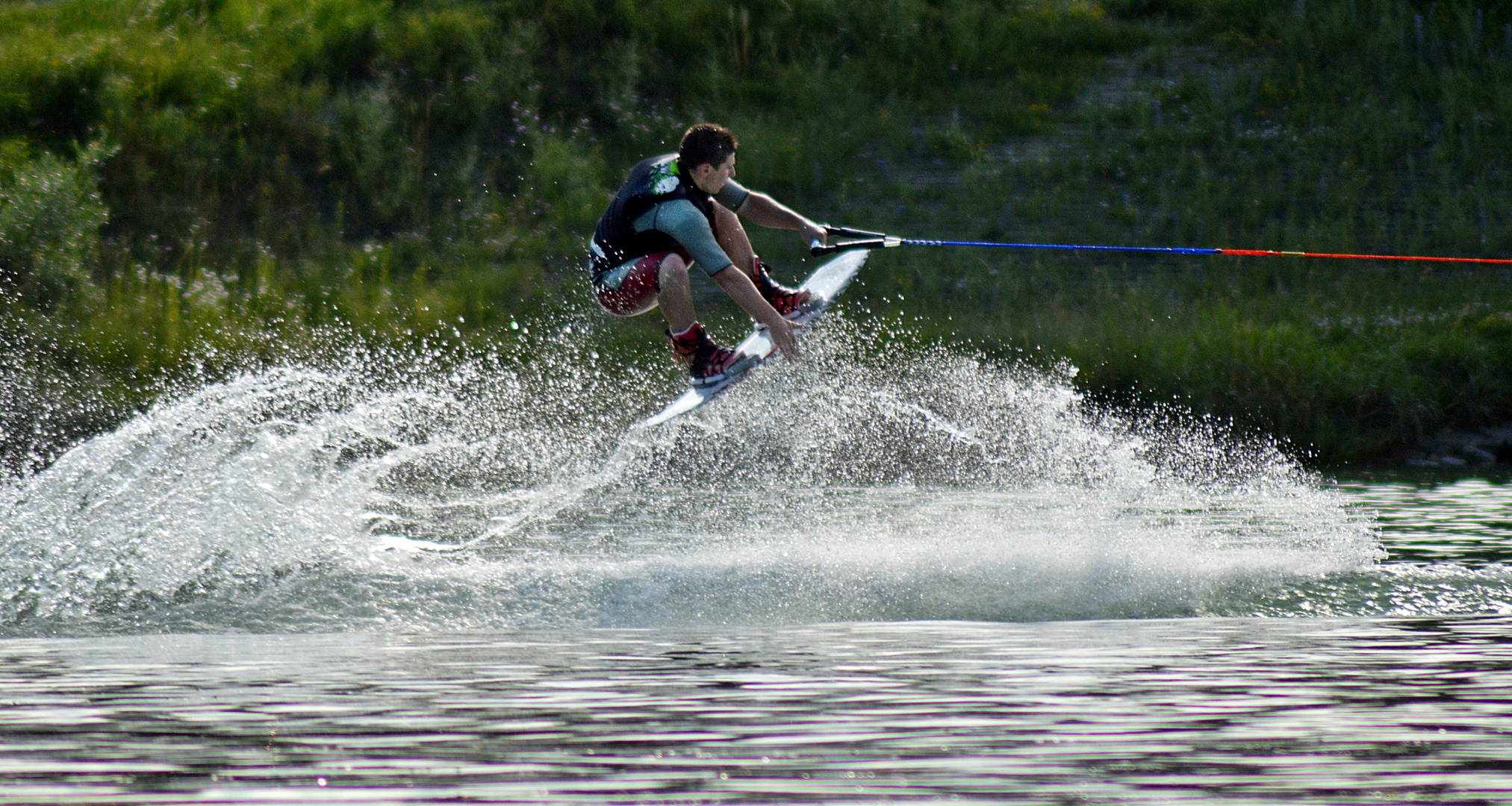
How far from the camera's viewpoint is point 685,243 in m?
8.80

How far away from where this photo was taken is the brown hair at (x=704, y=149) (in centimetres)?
894

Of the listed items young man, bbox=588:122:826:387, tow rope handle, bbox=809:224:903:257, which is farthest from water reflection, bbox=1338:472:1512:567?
young man, bbox=588:122:826:387

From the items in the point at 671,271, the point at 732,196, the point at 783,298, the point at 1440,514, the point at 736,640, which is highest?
the point at 732,196

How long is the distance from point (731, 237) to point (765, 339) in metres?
0.70

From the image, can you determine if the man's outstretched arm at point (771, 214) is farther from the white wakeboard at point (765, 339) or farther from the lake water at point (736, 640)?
the lake water at point (736, 640)

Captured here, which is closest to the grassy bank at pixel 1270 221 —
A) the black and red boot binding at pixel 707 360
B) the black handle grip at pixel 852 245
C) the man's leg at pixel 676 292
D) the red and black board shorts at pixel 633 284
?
the black handle grip at pixel 852 245

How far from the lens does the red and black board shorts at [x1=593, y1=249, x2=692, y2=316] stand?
903 centimetres

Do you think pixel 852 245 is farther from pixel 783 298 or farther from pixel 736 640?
pixel 736 640

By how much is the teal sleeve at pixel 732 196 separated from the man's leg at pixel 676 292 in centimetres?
41

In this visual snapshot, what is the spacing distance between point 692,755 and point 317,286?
16.0m

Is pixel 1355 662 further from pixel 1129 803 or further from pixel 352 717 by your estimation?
pixel 352 717

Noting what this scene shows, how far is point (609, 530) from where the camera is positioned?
10914 millimetres

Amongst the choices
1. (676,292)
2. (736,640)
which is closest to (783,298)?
(676,292)

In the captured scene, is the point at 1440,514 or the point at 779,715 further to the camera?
the point at 1440,514
